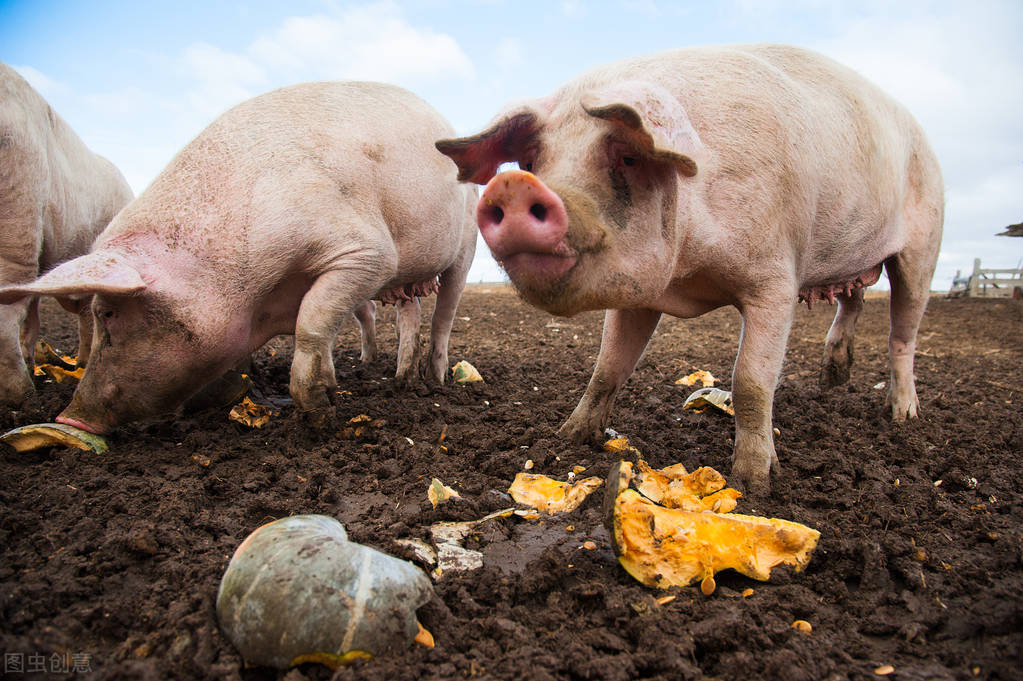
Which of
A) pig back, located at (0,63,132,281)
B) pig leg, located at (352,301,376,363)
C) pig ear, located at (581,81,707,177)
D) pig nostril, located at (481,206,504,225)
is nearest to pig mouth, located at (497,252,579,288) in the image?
pig nostril, located at (481,206,504,225)

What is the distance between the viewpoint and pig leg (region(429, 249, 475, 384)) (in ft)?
18.1

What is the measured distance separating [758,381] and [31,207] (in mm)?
4617

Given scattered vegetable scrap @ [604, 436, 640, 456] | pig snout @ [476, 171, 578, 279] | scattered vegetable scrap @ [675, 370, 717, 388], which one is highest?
pig snout @ [476, 171, 578, 279]

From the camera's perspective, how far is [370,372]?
580 centimetres

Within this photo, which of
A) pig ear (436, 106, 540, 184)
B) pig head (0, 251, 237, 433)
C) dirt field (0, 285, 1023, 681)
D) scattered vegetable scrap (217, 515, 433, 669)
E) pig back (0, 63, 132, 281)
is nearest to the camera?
scattered vegetable scrap (217, 515, 433, 669)

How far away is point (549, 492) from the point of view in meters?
2.80

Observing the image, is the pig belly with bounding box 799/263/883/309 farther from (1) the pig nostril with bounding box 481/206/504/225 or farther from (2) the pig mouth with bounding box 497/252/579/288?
(1) the pig nostril with bounding box 481/206/504/225

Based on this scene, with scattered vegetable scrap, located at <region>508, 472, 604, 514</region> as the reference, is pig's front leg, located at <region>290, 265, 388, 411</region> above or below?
above

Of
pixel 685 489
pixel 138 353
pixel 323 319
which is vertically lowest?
pixel 685 489

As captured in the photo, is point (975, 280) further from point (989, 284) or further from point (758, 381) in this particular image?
point (758, 381)

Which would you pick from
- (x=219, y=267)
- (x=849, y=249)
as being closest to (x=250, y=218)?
(x=219, y=267)

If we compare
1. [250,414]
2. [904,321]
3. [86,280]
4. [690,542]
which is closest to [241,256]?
[86,280]

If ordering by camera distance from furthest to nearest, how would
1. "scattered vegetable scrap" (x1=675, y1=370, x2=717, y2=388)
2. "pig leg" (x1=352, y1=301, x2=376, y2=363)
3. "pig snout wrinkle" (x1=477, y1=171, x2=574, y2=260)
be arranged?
"pig leg" (x1=352, y1=301, x2=376, y2=363), "scattered vegetable scrap" (x1=675, y1=370, x2=717, y2=388), "pig snout wrinkle" (x1=477, y1=171, x2=574, y2=260)

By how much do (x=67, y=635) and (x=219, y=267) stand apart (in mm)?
2107
